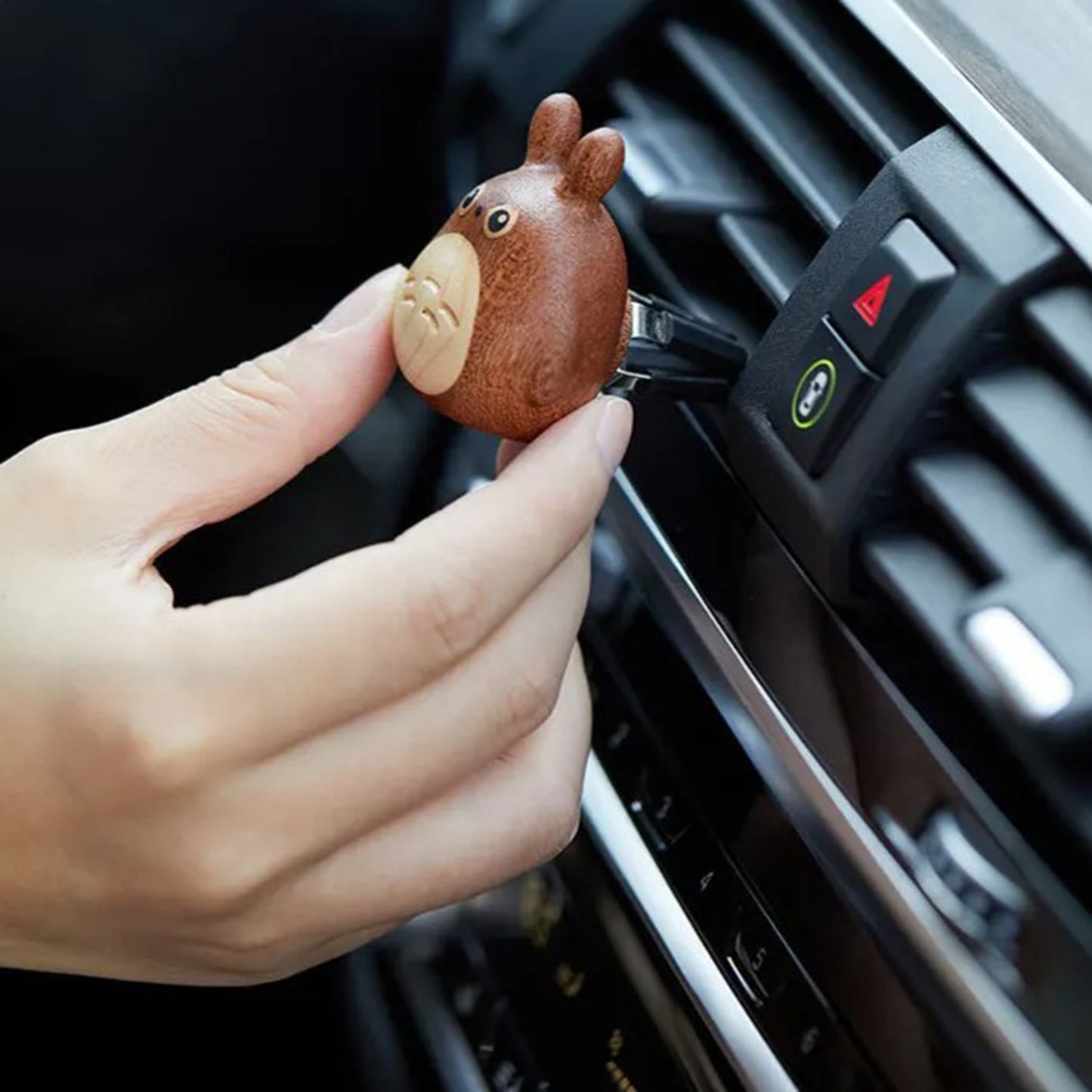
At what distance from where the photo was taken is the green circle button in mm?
577

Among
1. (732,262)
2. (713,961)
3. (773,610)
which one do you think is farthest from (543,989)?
(732,262)

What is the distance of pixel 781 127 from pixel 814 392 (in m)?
0.14

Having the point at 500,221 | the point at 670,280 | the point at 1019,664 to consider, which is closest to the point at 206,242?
the point at 670,280

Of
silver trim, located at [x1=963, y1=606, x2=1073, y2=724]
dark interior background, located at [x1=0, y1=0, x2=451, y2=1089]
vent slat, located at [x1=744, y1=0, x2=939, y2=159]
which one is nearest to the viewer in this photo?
silver trim, located at [x1=963, y1=606, x2=1073, y2=724]

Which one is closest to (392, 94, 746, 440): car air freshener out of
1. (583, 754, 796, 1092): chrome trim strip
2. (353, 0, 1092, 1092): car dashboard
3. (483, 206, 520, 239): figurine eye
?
(483, 206, 520, 239): figurine eye

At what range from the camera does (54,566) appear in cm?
55

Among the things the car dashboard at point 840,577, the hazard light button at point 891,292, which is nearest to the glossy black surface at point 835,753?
the car dashboard at point 840,577

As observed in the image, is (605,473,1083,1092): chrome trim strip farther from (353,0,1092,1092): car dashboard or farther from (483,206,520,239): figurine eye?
(483,206,520,239): figurine eye

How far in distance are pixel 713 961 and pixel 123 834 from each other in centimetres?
26

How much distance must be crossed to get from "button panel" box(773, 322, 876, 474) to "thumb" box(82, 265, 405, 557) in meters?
0.15

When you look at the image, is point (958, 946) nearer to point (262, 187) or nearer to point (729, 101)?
point (729, 101)

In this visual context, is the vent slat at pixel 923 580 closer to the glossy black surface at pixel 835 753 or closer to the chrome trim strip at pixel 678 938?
the glossy black surface at pixel 835 753

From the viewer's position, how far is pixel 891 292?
1.82 ft

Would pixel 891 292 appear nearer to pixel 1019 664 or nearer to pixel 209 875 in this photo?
pixel 1019 664
